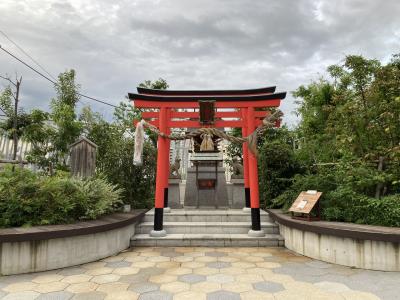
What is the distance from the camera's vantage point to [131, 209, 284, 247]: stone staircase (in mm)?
6711

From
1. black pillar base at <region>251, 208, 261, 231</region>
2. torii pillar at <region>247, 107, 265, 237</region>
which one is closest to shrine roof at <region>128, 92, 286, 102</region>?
torii pillar at <region>247, 107, 265, 237</region>

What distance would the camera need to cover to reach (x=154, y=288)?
407cm

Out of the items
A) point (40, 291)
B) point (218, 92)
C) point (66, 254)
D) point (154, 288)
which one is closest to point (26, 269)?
point (66, 254)

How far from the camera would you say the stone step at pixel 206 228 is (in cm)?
732

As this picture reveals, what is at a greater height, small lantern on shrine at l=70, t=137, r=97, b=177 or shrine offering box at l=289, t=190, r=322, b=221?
small lantern on shrine at l=70, t=137, r=97, b=177

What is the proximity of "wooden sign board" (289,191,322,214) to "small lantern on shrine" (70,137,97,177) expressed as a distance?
19.0 feet

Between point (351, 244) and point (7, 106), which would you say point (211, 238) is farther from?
point (7, 106)

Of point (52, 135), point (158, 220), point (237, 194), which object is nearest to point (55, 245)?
point (158, 220)

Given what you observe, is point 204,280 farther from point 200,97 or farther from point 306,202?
point 200,97

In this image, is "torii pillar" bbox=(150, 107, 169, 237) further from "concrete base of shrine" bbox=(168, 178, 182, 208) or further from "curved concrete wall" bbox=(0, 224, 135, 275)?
"concrete base of shrine" bbox=(168, 178, 182, 208)

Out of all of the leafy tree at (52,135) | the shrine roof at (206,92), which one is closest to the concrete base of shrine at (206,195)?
the shrine roof at (206,92)

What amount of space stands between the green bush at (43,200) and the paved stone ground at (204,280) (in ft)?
3.86

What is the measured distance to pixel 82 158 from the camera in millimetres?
8117

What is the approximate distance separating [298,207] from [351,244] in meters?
1.47
